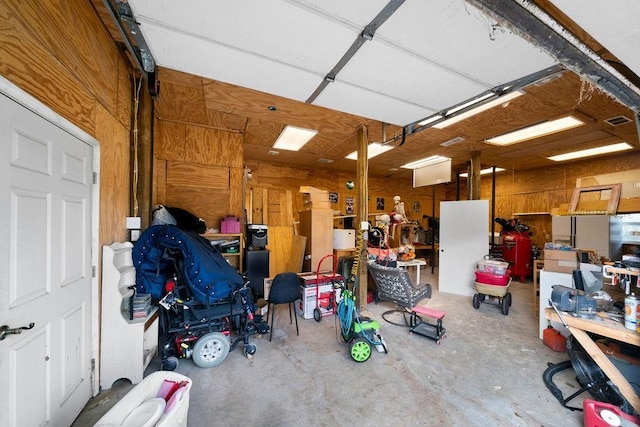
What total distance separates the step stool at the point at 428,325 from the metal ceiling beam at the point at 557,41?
2.58 m

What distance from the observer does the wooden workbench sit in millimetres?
1704

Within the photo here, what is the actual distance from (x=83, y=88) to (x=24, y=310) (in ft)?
5.09

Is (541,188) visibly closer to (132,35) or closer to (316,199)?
(316,199)

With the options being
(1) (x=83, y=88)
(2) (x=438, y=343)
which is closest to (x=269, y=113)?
(1) (x=83, y=88)

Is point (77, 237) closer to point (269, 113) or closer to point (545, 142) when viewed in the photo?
point (269, 113)

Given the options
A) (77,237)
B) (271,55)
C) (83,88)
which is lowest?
(77,237)

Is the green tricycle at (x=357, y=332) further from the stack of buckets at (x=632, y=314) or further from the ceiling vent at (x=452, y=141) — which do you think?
the ceiling vent at (x=452, y=141)

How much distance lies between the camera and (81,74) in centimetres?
181

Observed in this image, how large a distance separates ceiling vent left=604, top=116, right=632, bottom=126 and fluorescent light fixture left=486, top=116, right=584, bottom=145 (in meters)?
0.30

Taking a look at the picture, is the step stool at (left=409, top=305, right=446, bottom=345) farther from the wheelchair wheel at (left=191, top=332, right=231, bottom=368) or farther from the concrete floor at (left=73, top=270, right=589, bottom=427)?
the wheelchair wheel at (left=191, top=332, right=231, bottom=368)

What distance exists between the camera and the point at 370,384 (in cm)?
226

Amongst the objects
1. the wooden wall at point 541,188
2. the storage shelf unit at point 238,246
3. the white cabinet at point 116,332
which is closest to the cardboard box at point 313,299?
the storage shelf unit at point 238,246

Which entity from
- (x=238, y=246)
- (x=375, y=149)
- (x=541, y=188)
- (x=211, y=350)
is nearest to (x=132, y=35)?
(x=238, y=246)

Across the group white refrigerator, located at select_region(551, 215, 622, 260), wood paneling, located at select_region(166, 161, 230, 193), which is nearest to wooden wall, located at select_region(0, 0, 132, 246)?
wood paneling, located at select_region(166, 161, 230, 193)
